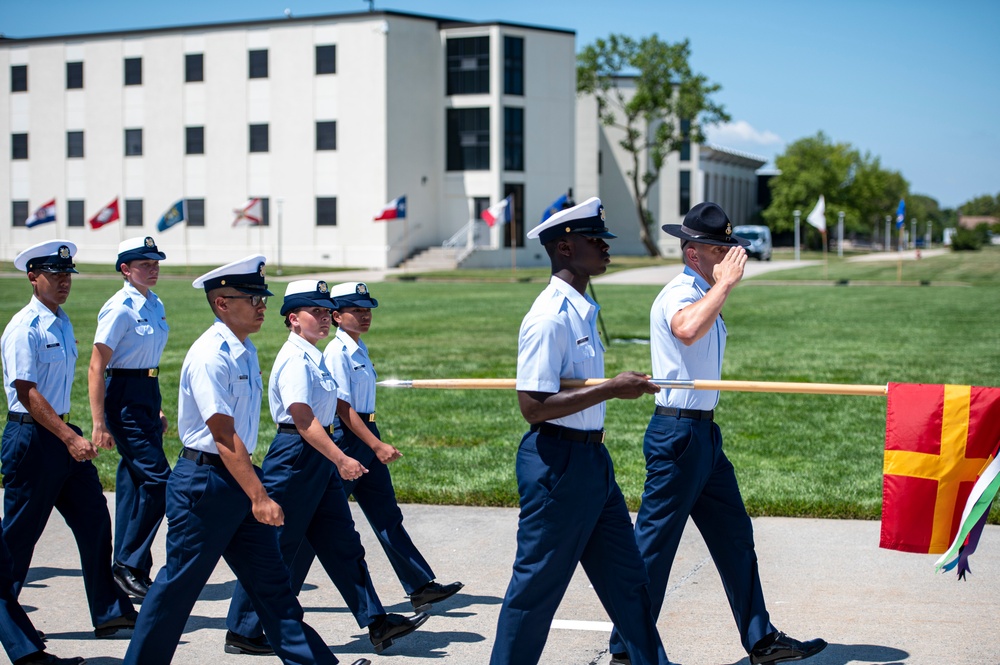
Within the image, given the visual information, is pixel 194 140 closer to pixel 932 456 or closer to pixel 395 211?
pixel 395 211

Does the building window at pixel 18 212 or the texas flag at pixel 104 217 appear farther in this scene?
the building window at pixel 18 212

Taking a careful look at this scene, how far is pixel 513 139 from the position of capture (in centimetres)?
5947

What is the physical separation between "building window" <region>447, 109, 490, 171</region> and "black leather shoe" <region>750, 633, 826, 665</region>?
54.8 meters

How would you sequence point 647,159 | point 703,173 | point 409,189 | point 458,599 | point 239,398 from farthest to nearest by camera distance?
point 703,173
point 647,159
point 409,189
point 458,599
point 239,398

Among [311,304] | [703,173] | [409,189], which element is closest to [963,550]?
[311,304]

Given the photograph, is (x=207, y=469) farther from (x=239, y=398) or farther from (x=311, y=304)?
(x=311, y=304)

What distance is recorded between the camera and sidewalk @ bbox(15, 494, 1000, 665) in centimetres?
556

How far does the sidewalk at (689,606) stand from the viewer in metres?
5.56

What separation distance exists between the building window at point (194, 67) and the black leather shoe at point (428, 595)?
56077 mm

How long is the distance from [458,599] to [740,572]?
188cm

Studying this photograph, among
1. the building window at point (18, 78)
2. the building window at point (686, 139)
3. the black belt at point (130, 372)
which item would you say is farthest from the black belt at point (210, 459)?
the building window at point (686, 139)

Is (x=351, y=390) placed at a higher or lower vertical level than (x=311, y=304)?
lower

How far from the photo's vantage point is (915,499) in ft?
16.8

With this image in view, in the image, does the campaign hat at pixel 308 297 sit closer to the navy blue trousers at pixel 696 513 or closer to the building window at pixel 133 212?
the navy blue trousers at pixel 696 513
